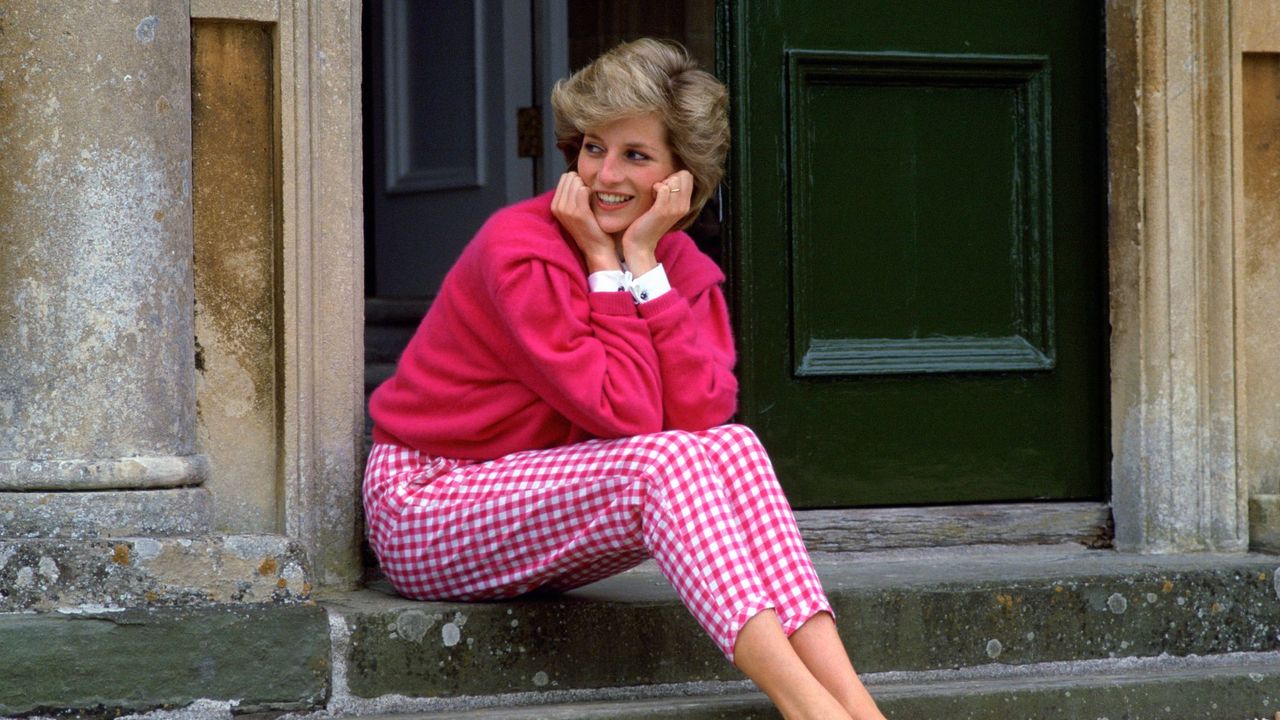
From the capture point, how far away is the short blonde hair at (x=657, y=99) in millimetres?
2949

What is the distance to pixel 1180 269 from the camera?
3586 mm

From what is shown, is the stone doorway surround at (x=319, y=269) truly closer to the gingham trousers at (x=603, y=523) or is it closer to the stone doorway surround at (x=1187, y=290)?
the gingham trousers at (x=603, y=523)

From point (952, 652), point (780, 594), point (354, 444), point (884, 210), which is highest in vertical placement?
point (884, 210)

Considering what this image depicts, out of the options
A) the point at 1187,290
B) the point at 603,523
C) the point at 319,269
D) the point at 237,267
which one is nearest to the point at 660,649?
the point at 603,523

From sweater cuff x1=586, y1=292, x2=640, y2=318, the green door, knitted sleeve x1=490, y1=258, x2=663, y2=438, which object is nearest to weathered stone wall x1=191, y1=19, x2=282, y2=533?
knitted sleeve x1=490, y1=258, x2=663, y2=438

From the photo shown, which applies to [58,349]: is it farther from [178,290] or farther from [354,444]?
[354,444]

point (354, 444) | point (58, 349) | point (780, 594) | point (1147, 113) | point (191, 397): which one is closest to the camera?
point (780, 594)

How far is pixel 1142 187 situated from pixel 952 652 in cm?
117

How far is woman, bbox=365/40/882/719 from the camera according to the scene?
8.33 ft

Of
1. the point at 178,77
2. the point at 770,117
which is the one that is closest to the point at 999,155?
the point at 770,117

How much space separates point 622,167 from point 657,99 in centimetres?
14

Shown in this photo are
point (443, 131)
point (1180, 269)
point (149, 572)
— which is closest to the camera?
point (149, 572)

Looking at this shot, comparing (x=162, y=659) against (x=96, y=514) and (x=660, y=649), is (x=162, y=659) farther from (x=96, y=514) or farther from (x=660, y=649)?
(x=660, y=649)

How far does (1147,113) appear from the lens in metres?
3.60
